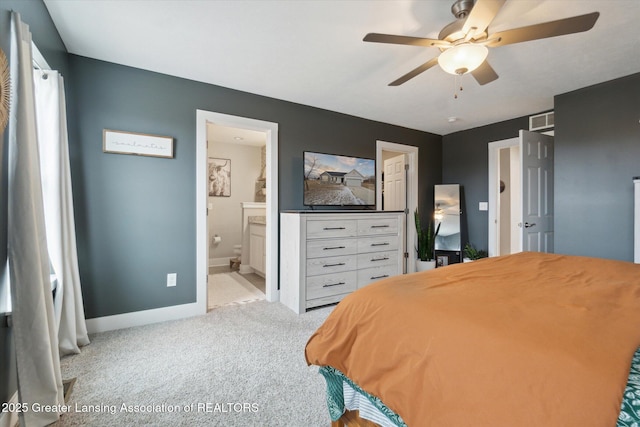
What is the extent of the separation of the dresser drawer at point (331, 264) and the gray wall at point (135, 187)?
3.97 ft

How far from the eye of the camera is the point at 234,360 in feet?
6.42

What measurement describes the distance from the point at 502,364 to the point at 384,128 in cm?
387

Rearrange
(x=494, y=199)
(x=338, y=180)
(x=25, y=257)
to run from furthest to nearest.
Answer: (x=494, y=199) → (x=338, y=180) → (x=25, y=257)

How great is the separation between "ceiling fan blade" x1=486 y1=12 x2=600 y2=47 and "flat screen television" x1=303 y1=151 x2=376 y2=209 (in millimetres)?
2179

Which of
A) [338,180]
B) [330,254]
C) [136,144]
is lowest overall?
[330,254]

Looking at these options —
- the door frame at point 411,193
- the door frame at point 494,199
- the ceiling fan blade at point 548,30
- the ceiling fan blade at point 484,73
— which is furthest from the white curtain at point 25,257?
the door frame at point 494,199

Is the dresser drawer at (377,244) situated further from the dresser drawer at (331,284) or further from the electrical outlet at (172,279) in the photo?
the electrical outlet at (172,279)

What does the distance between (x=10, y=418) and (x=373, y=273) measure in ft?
9.62

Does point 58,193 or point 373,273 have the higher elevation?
point 58,193

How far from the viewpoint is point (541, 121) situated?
3527 millimetres

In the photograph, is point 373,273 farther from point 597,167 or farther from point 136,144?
point 136,144

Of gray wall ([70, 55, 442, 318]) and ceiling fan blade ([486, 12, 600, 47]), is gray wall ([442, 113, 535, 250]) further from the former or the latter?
gray wall ([70, 55, 442, 318])

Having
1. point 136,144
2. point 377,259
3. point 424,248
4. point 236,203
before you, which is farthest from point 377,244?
point 236,203

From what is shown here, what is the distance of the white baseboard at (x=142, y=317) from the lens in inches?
94.0
